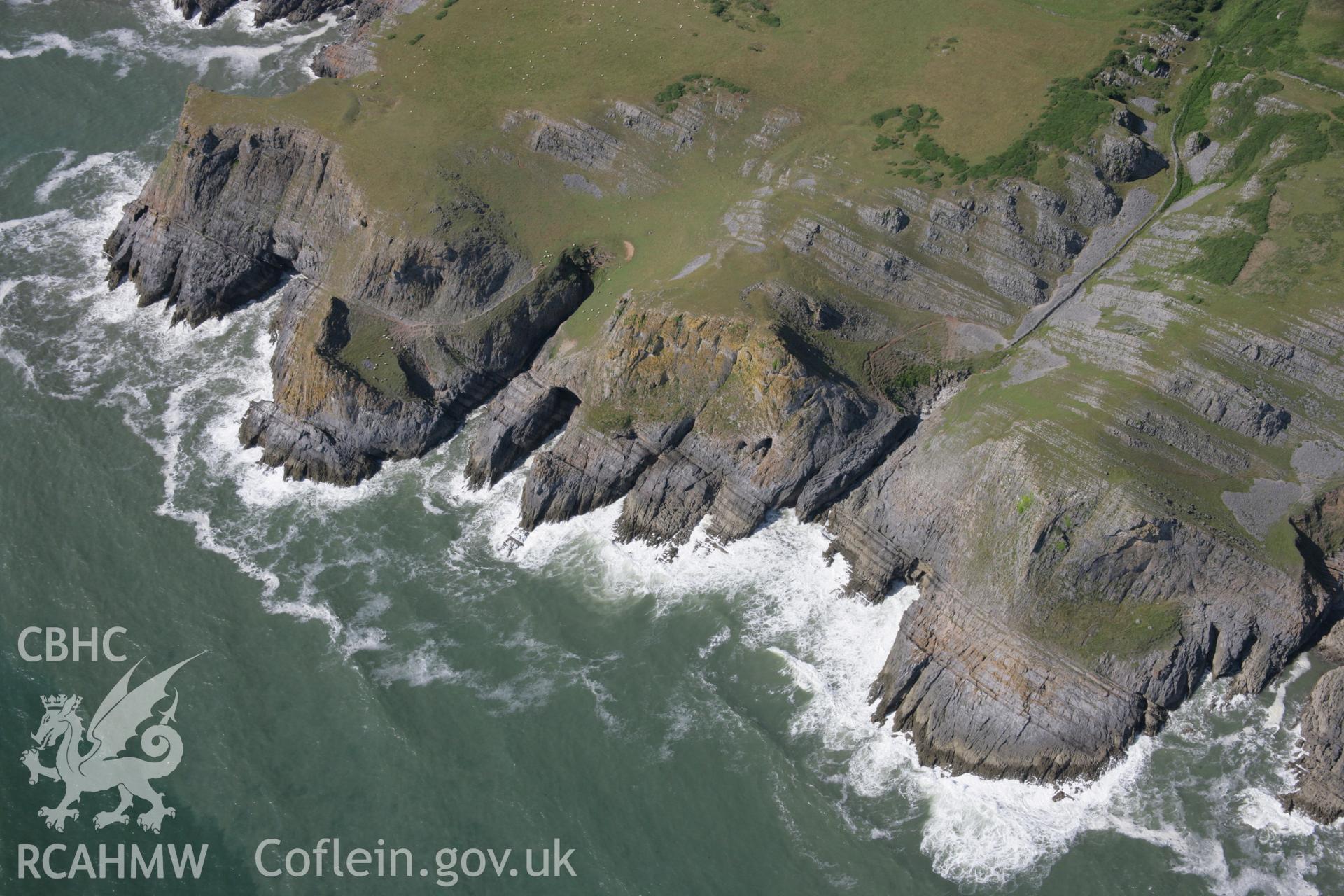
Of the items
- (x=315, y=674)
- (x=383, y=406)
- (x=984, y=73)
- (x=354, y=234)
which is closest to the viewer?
(x=315, y=674)

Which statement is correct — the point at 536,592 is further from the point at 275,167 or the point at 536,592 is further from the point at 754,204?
the point at 275,167

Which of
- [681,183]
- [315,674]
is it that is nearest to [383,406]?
[315,674]

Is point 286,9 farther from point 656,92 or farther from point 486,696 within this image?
point 486,696

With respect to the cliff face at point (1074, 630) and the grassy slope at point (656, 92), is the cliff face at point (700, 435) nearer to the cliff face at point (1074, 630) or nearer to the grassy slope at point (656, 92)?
the grassy slope at point (656, 92)

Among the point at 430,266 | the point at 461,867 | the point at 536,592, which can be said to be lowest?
the point at 461,867

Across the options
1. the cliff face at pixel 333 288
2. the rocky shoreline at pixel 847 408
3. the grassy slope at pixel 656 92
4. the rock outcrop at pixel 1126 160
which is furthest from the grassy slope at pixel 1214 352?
the cliff face at pixel 333 288

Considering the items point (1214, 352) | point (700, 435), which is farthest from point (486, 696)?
point (1214, 352)
